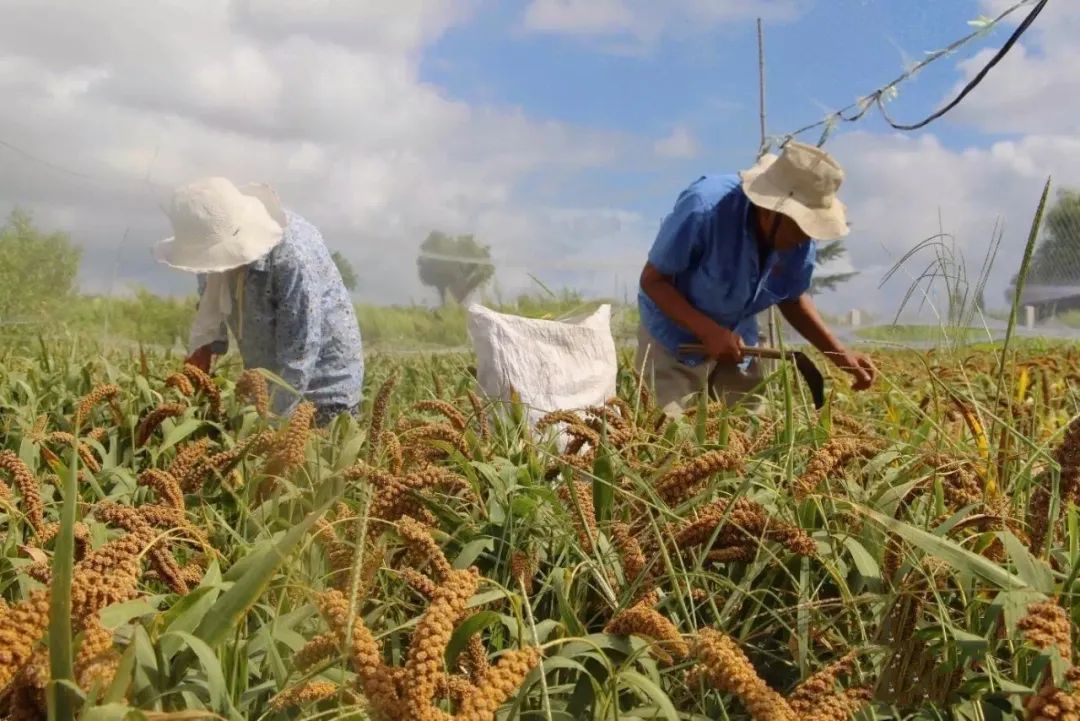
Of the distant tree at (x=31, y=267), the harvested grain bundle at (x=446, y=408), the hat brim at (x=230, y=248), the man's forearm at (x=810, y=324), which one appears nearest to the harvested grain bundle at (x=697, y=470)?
the harvested grain bundle at (x=446, y=408)

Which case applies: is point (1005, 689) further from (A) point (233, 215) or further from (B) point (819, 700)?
(A) point (233, 215)

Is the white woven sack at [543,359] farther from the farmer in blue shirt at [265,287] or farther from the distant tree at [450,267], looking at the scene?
the distant tree at [450,267]

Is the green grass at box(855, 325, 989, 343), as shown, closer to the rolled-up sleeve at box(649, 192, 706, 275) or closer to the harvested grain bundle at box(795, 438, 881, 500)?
the harvested grain bundle at box(795, 438, 881, 500)

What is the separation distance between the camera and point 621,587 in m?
1.35

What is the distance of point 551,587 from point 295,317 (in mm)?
2645

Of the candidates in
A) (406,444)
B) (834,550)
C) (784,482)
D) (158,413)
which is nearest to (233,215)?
(158,413)

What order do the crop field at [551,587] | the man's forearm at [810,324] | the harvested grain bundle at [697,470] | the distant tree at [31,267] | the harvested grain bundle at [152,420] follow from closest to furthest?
1. the crop field at [551,587]
2. the harvested grain bundle at [697,470]
3. the harvested grain bundle at [152,420]
4. the man's forearm at [810,324]
5. the distant tree at [31,267]

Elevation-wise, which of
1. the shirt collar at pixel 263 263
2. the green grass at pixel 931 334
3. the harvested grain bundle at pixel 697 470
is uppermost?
the shirt collar at pixel 263 263

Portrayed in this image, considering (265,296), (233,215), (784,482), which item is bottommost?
(784,482)

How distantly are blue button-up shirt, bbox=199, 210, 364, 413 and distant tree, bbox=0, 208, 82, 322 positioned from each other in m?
5.31

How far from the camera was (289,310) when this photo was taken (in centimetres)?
380

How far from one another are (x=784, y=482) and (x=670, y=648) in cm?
60

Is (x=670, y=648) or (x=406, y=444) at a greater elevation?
(x=406, y=444)

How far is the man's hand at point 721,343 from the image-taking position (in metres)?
3.95
